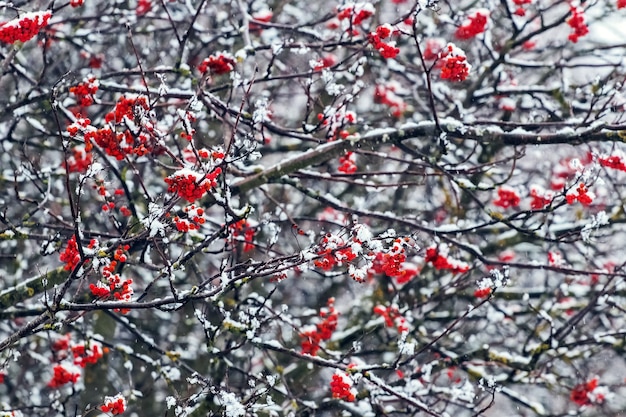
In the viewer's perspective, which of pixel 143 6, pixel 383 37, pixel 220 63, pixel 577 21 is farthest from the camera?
pixel 143 6

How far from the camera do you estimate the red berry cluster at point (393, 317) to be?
6.10 metres

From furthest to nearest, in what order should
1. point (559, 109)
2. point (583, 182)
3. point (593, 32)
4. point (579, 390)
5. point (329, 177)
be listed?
point (593, 32) → point (559, 109) → point (579, 390) → point (329, 177) → point (583, 182)

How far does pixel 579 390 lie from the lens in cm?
683

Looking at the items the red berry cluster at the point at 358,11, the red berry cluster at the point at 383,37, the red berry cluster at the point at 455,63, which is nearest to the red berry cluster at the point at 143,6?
the red berry cluster at the point at 358,11

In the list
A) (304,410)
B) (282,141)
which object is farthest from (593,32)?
(304,410)

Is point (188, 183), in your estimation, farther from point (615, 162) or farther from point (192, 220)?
point (615, 162)

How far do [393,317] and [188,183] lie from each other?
336cm

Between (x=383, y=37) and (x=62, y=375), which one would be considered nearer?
(x=383, y=37)

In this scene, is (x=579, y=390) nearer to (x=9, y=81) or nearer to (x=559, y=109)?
(x=559, y=109)

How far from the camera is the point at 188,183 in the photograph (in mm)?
3494

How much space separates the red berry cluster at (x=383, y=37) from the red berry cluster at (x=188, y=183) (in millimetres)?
1914

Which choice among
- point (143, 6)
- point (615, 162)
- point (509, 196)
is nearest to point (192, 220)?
point (615, 162)

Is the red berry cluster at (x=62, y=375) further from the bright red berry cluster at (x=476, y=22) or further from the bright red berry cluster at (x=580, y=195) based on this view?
the bright red berry cluster at (x=476, y=22)

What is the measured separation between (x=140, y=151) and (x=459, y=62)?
7.07 ft
